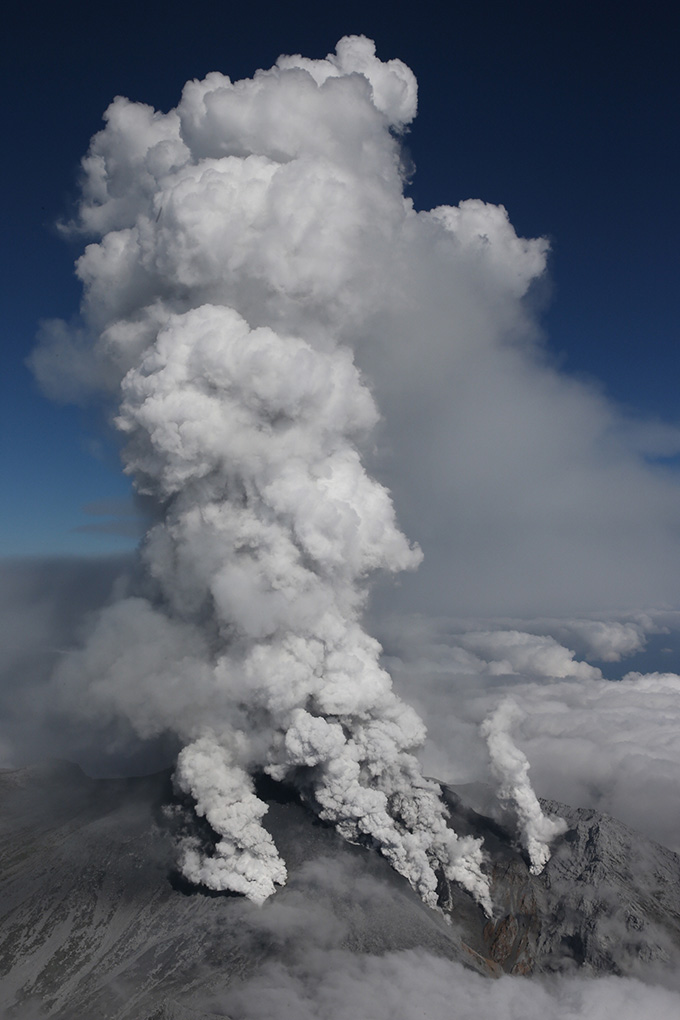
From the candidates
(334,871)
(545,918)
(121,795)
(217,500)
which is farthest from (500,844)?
(217,500)

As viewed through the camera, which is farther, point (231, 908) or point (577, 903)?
point (577, 903)

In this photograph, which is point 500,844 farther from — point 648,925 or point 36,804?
point 36,804

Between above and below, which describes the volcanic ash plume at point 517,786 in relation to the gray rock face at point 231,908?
above

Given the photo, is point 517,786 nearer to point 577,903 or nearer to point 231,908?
point 577,903

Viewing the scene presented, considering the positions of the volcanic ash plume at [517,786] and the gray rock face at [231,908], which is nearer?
the gray rock face at [231,908]

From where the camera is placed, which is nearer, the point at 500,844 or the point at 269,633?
the point at 269,633

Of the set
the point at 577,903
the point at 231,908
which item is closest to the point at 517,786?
the point at 577,903
